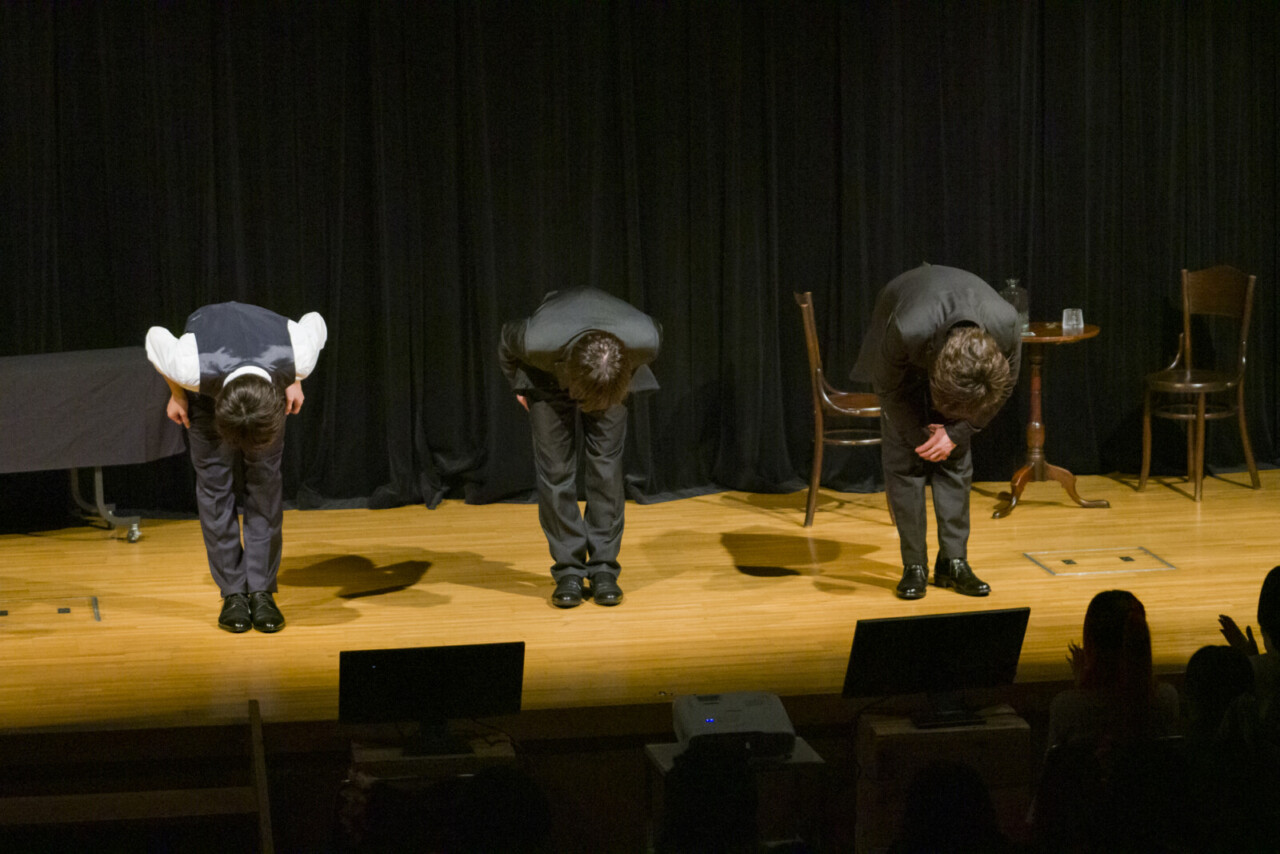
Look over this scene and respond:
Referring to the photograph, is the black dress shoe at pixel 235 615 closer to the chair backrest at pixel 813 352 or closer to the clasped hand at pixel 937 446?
the clasped hand at pixel 937 446

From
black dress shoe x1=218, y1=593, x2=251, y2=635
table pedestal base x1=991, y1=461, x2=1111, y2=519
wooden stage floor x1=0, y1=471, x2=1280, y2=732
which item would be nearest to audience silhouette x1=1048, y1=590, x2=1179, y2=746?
wooden stage floor x1=0, y1=471, x2=1280, y2=732

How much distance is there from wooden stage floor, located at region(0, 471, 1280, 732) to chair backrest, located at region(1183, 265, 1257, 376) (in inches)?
25.0

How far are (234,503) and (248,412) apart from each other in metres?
0.55

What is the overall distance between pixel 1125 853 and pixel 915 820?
13.5 inches

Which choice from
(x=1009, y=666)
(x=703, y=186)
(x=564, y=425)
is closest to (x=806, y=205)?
(x=703, y=186)

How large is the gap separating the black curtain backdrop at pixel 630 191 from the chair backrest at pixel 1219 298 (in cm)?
28

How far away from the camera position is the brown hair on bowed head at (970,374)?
3646 mm

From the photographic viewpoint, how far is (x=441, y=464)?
19.1 feet

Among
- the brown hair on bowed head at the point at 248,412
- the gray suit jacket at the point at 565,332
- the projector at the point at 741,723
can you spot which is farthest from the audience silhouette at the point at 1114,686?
the brown hair on bowed head at the point at 248,412

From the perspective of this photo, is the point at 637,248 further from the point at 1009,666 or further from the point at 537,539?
the point at 1009,666

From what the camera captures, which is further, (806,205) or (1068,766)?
(806,205)

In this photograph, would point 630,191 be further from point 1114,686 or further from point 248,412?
point 1114,686

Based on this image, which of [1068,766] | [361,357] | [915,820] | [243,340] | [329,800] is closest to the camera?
[915,820]

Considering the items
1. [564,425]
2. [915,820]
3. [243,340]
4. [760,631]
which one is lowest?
[760,631]
